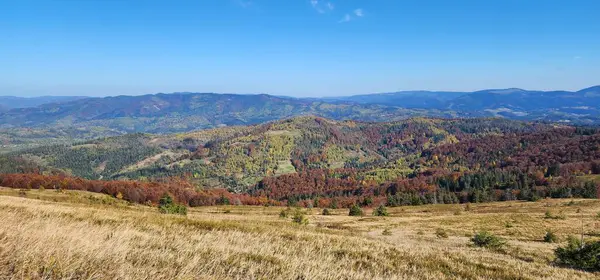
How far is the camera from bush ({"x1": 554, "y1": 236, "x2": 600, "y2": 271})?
55.5ft

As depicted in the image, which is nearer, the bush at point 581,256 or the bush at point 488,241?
the bush at point 581,256

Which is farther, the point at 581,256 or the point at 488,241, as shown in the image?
the point at 488,241

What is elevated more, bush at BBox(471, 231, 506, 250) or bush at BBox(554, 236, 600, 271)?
bush at BBox(554, 236, 600, 271)

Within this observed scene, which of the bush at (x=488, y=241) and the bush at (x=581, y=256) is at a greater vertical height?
the bush at (x=581, y=256)

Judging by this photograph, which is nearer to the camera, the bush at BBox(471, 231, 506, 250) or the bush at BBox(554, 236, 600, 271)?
the bush at BBox(554, 236, 600, 271)

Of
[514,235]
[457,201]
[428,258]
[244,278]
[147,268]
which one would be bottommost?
[457,201]

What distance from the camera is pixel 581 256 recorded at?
57.7ft

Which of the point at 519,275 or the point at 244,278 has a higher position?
the point at 244,278

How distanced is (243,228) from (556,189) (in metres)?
168

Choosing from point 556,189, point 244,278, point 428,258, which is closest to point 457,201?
point 556,189

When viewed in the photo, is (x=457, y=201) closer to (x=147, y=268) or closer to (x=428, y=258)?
(x=428, y=258)

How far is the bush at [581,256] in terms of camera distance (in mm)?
16906

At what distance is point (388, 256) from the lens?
13.8 m

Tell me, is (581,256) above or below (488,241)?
above
